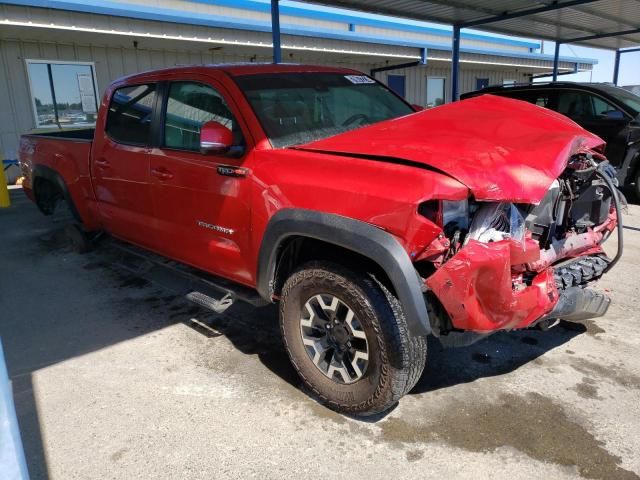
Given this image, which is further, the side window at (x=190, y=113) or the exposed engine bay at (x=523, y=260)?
the side window at (x=190, y=113)

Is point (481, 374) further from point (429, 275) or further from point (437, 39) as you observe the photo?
point (437, 39)

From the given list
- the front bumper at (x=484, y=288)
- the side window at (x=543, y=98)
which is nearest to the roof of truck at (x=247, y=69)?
the front bumper at (x=484, y=288)

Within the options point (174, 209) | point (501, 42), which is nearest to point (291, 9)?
point (501, 42)

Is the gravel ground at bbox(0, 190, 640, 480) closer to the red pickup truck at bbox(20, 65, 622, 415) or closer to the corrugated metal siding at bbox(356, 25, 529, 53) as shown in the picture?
the red pickup truck at bbox(20, 65, 622, 415)

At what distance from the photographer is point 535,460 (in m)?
2.55

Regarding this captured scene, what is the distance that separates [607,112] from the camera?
7988 millimetres

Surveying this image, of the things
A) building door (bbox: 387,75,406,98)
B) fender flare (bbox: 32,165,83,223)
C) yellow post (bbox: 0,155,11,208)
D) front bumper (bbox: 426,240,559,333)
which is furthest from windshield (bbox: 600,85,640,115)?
building door (bbox: 387,75,406,98)

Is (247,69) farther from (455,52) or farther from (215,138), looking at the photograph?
(455,52)

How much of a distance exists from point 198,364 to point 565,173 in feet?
8.64

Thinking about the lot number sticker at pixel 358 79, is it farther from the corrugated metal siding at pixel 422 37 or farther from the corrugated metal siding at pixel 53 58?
the corrugated metal siding at pixel 422 37

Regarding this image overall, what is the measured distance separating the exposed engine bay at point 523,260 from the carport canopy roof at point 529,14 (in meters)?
6.69

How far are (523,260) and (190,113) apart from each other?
2584 millimetres

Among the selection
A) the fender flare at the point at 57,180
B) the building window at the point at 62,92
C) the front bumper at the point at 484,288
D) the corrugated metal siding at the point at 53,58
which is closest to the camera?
the front bumper at the point at 484,288

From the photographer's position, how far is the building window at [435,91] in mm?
19656
